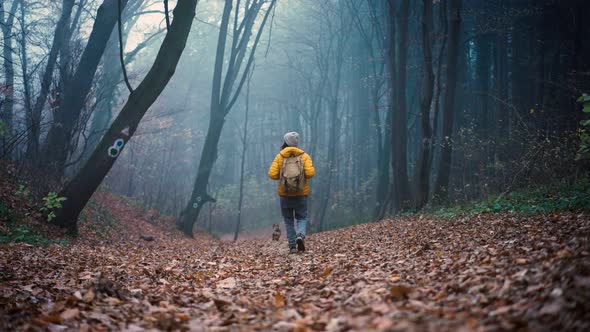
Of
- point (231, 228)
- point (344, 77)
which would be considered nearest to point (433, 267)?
point (231, 228)

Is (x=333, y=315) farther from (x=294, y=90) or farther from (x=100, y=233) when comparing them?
(x=294, y=90)

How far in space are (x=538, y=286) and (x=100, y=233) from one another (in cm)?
1140

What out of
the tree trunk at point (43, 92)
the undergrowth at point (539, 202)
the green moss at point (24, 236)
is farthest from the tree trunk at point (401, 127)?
the tree trunk at point (43, 92)

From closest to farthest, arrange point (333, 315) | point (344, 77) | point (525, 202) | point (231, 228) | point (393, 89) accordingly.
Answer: point (333, 315) → point (525, 202) → point (393, 89) → point (231, 228) → point (344, 77)

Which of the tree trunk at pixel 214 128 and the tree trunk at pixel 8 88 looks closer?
the tree trunk at pixel 8 88

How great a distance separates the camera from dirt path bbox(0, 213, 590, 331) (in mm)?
2402

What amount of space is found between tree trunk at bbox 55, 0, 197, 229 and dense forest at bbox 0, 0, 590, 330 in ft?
0.10

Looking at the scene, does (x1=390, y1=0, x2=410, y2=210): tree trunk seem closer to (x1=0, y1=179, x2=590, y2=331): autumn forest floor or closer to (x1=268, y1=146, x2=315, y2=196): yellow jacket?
(x1=268, y1=146, x2=315, y2=196): yellow jacket

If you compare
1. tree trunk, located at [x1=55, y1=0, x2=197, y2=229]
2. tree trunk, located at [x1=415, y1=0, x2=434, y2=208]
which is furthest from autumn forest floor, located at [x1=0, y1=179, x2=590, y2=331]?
tree trunk, located at [x1=415, y1=0, x2=434, y2=208]

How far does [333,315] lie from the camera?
2.88 m

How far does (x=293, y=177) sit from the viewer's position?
7730 mm

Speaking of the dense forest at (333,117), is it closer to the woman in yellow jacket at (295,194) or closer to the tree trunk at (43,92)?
the tree trunk at (43,92)

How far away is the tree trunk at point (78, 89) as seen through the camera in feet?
41.0

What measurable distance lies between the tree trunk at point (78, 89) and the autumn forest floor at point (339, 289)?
651cm
